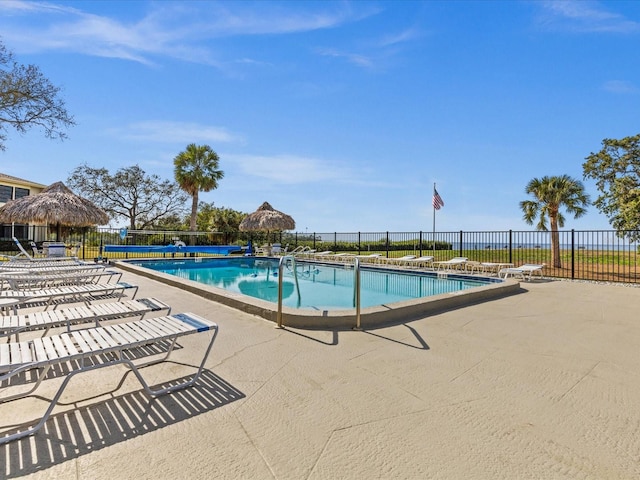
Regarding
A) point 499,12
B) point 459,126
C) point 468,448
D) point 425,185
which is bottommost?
point 468,448

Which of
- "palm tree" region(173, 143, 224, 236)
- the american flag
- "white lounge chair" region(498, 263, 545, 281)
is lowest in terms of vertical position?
"white lounge chair" region(498, 263, 545, 281)

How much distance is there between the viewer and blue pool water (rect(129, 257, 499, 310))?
24.1 ft

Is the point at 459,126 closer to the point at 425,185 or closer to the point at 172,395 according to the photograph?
the point at 425,185

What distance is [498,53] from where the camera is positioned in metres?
9.41

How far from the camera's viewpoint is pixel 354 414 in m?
A: 2.15

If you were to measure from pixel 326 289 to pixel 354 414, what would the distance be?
651 cm

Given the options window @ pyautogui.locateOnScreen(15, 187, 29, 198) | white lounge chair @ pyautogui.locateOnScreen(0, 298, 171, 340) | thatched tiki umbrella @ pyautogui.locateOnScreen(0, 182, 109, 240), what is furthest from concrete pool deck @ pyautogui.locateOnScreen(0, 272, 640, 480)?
window @ pyautogui.locateOnScreen(15, 187, 29, 198)

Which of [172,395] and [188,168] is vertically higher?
[188,168]

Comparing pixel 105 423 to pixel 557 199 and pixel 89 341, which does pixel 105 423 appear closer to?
pixel 89 341

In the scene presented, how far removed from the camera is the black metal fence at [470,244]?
10273 millimetres

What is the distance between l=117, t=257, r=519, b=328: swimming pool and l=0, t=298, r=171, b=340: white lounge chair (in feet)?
5.20

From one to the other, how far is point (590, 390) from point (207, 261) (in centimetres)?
1436

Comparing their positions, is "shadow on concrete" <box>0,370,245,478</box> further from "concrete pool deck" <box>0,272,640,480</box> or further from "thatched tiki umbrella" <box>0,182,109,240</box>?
"thatched tiki umbrella" <box>0,182,109,240</box>

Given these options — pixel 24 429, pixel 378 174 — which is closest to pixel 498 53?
pixel 378 174
